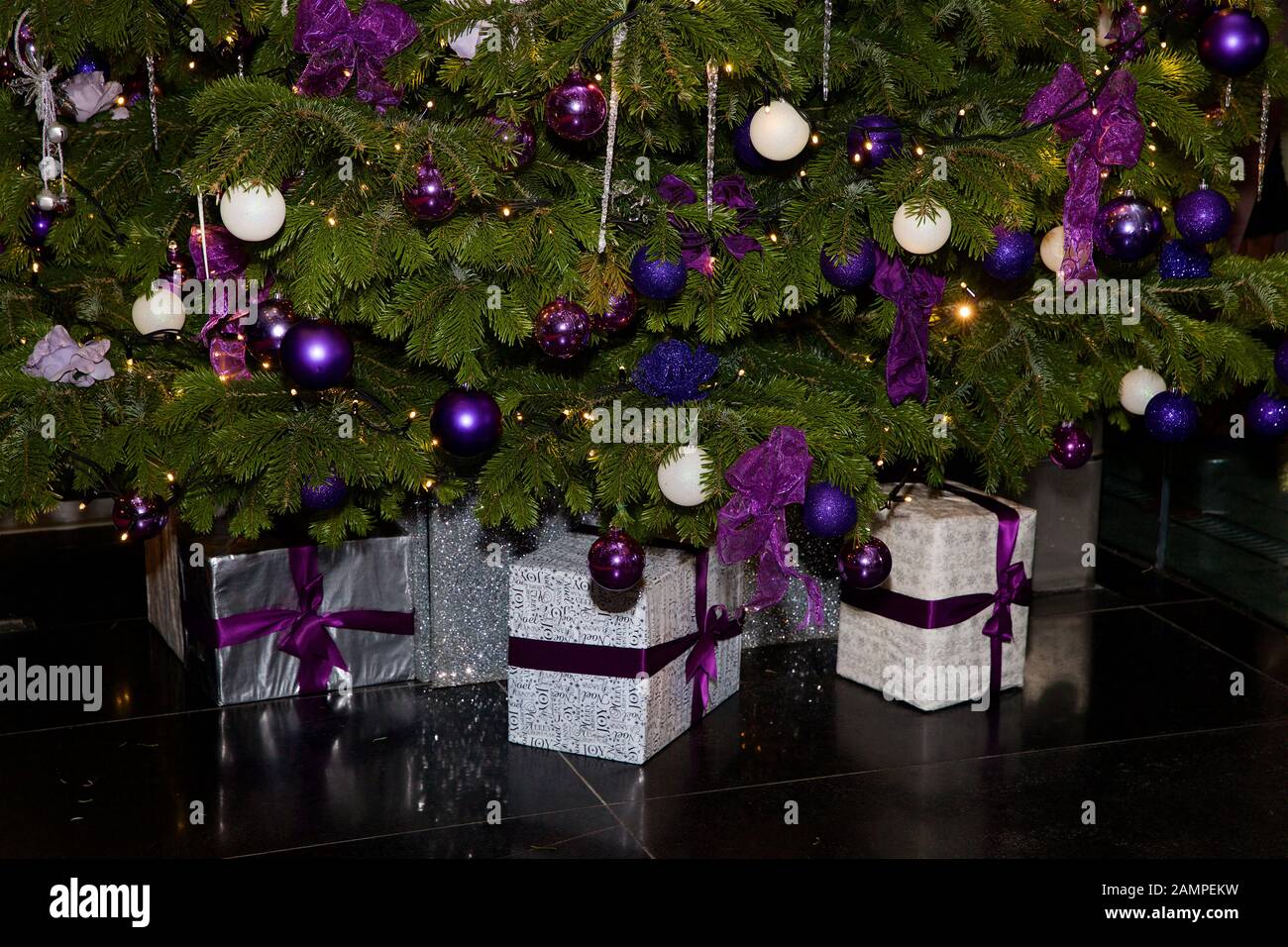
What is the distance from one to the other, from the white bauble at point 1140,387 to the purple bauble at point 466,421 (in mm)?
953

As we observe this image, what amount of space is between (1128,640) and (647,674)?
40.6 inches

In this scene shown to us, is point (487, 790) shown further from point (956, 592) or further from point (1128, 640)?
point (1128, 640)

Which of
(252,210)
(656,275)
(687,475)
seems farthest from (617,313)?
(252,210)

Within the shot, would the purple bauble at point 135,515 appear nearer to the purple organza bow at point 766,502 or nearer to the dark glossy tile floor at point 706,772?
the dark glossy tile floor at point 706,772

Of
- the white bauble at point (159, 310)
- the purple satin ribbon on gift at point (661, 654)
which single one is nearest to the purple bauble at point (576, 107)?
the white bauble at point (159, 310)

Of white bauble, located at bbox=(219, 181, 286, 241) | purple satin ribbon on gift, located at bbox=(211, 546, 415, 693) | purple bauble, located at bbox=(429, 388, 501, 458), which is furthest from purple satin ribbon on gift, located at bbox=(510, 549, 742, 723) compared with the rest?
white bauble, located at bbox=(219, 181, 286, 241)

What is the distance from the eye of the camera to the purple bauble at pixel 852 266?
1795mm

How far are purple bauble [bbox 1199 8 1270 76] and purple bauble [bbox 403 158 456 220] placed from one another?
97 centimetres

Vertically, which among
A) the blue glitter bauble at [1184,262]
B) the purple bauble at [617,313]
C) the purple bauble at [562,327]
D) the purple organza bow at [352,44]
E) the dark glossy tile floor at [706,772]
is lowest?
the dark glossy tile floor at [706,772]

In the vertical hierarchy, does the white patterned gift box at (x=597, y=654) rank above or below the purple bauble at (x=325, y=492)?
below

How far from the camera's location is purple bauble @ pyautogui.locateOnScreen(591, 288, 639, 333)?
1.78m

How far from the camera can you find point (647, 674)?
2074 millimetres
